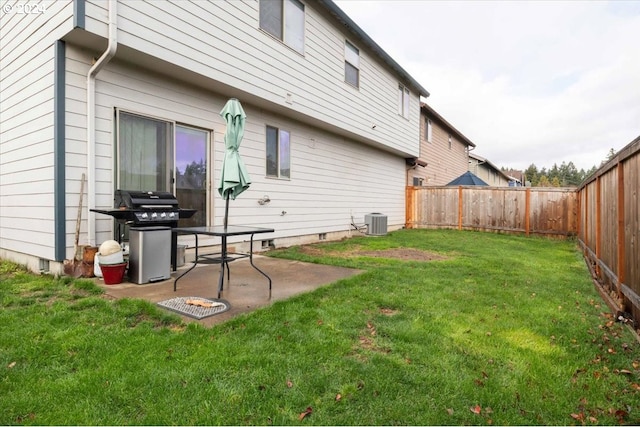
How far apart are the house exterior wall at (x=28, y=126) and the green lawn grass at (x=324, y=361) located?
3.89 ft

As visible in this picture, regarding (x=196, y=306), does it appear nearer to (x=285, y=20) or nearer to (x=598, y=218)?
(x=598, y=218)

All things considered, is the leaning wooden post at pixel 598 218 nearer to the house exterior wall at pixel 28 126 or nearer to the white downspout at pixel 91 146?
the white downspout at pixel 91 146

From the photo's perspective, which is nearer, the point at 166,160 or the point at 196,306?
the point at 196,306

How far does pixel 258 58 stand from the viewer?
6633 millimetres

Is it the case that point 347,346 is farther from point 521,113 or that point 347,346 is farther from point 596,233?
point 521,113

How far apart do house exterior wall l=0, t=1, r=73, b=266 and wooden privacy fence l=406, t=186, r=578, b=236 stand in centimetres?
1263

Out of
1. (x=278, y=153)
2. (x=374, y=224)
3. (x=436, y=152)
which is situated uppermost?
(x=436, y=152)

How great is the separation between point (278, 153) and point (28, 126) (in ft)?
14.4

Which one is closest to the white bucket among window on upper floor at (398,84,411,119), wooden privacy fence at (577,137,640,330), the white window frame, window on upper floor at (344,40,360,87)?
the white window frame

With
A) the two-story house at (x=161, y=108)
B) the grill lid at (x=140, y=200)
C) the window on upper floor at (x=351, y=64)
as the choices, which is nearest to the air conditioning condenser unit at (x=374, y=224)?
the two-story house at (x=161, y=108)

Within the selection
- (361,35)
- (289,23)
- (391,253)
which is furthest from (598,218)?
(361,35)

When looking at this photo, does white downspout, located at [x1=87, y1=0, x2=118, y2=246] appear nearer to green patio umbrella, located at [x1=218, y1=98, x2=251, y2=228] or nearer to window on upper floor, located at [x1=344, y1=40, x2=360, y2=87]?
green patio umbrella, located at [x1=218, y1=98, x2=251, y2=228]

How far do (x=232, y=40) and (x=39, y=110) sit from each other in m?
3.14

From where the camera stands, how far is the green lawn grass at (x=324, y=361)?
1854mm
